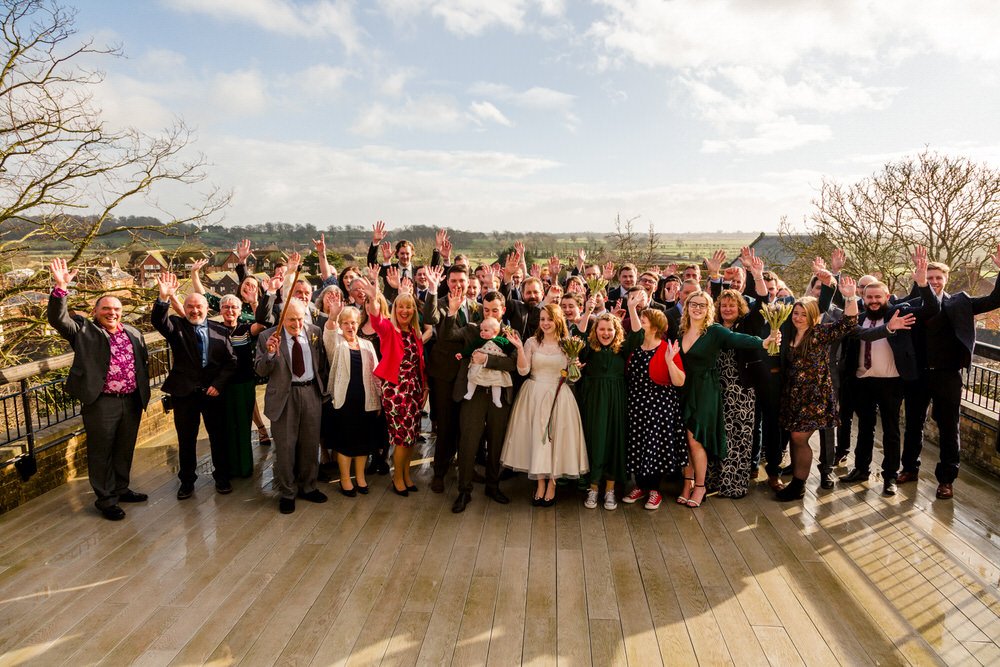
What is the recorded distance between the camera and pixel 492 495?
4637 mm

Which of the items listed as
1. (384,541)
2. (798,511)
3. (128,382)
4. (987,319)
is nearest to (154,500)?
(128,382)

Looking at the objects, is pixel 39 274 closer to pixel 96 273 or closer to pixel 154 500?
pixel 96 273

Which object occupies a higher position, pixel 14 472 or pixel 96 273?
pixel 96 273

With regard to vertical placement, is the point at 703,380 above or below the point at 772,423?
above

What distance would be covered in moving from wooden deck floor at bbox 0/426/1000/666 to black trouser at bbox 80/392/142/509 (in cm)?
22

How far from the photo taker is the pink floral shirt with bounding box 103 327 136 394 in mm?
4281

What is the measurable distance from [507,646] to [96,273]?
10252mm

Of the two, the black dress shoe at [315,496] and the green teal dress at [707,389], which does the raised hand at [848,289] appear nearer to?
the green teal dress at [707,389]

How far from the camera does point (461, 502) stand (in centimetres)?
445

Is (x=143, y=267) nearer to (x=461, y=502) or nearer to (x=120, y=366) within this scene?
(x=120, y=366)

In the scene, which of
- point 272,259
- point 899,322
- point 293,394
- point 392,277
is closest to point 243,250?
point 392,277

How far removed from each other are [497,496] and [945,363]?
381cm

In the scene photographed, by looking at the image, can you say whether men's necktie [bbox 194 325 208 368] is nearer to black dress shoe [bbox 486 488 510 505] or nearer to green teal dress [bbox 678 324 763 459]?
black dress shoe [bbox 486 488 510 505]

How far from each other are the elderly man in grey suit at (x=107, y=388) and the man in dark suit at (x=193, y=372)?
26cm
